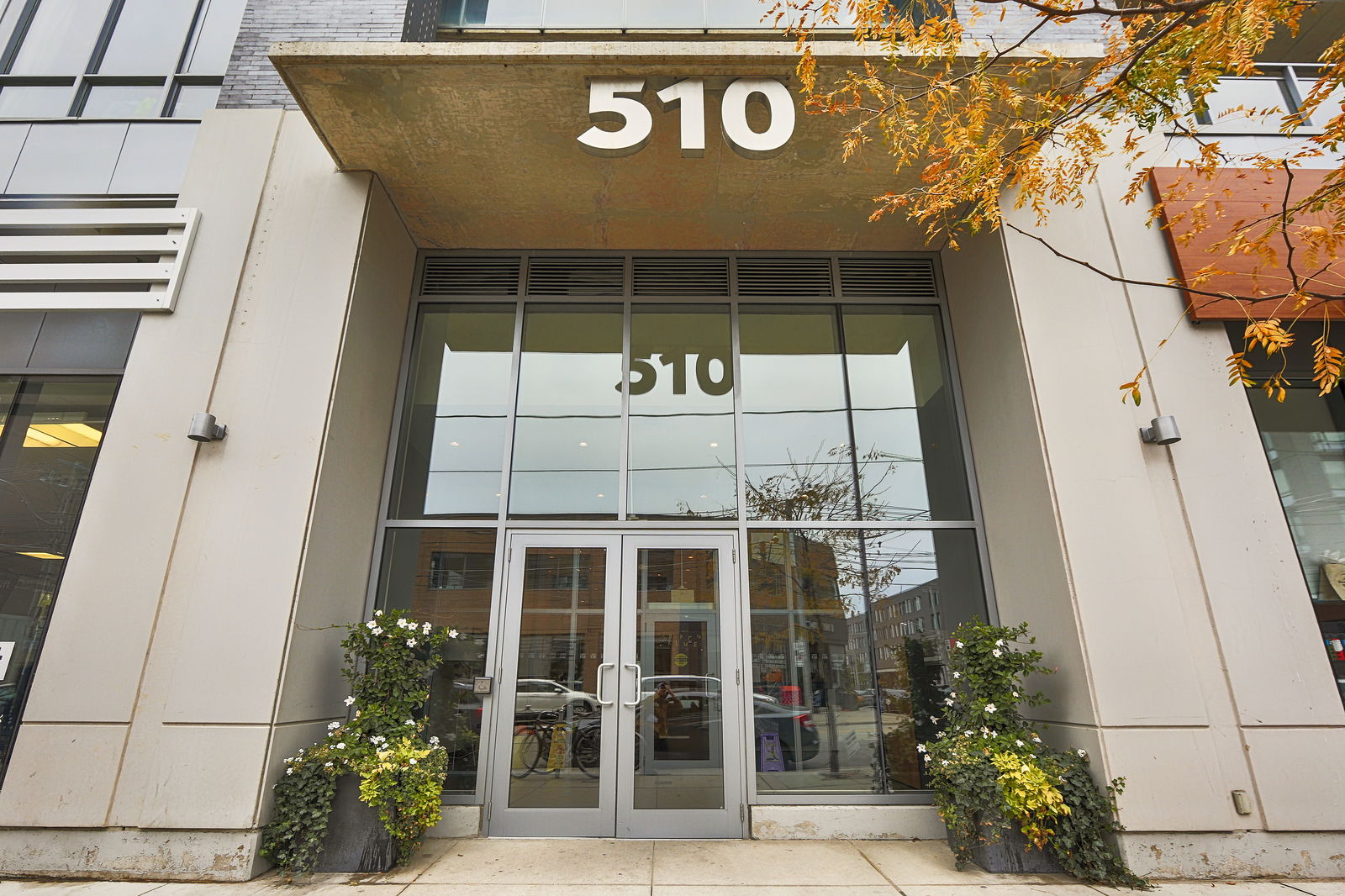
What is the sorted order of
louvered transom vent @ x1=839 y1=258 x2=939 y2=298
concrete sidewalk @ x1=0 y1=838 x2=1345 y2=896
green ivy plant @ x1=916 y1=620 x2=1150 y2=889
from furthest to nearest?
louvered transom vent @ x1=839 y1=258 x2=939 y2=298, green ivy plant @ x1=916 y1=620 x2=1150 y2=889, concrete sidewalk @ x1=0 y1=838 x2=1345 y2=896

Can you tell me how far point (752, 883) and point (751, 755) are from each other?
115 cm

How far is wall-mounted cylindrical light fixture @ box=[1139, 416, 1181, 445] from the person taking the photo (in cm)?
492

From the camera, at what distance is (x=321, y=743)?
191 inches

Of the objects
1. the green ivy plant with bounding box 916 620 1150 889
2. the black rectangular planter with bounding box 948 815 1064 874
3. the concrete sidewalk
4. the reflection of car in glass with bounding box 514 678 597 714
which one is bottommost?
the concrete sidewalk

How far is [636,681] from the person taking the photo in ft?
17.9

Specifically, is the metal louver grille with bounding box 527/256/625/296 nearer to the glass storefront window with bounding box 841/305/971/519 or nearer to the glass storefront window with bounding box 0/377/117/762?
the glass storefront window with bounding box 841/305/971/519

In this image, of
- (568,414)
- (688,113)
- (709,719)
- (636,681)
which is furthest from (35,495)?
(688,113)

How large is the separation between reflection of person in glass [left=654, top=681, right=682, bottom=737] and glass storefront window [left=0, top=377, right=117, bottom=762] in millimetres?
4382

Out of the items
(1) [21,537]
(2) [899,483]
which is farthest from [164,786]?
(2) [899,483]

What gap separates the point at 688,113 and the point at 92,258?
5.13m

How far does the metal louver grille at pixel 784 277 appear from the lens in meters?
6.80

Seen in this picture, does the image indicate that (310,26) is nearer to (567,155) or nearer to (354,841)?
(567,155)

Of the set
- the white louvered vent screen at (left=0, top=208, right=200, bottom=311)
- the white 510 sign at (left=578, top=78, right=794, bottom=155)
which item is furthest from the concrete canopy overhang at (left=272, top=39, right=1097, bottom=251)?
the white louvered vent screen at (left=0, top=208, right=200, bottom=311)

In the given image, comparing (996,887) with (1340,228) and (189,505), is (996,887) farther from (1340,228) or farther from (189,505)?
(189,505)
